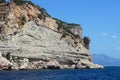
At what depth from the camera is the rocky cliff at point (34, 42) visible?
126 metres

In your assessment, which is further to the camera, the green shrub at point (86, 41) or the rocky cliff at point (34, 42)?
the green shrub at point (86, 41)

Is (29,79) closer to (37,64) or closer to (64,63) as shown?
(37,64)

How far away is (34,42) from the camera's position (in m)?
134

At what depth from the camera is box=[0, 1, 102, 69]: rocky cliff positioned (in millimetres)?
126250

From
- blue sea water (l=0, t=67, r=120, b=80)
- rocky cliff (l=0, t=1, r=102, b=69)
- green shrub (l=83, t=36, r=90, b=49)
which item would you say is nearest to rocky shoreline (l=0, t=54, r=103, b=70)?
rocky cliff (l=0, t=1, r=102, b=69)

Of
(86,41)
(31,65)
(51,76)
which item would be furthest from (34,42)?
(51,76)

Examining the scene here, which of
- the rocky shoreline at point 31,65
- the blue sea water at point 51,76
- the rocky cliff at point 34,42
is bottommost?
the blue sea water at point 51,76

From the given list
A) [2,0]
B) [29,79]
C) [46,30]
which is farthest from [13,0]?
[29,79]

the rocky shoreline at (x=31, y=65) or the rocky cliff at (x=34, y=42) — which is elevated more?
the rocky cliff at (x=34, y=42)

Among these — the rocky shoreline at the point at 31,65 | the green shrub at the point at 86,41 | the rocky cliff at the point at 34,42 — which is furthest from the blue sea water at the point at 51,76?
the green shrub at the point at 86,41

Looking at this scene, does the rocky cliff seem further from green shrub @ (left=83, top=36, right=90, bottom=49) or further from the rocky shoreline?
green shrub @ (left=83, top=36, right=90, bottom=49)

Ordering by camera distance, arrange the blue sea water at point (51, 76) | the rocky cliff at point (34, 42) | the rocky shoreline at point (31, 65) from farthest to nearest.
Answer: the rocky cliff at point (34, 42) < the rocky shoreline at point (31, 65) < the blue sea water at point (51, 76)

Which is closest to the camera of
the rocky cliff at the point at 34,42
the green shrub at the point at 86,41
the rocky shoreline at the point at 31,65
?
the rocky shoreline at the point at 31,65

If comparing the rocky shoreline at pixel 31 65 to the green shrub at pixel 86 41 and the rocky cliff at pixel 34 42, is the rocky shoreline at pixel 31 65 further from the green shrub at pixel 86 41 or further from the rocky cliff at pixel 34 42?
the green shrub at pixel 86 41
